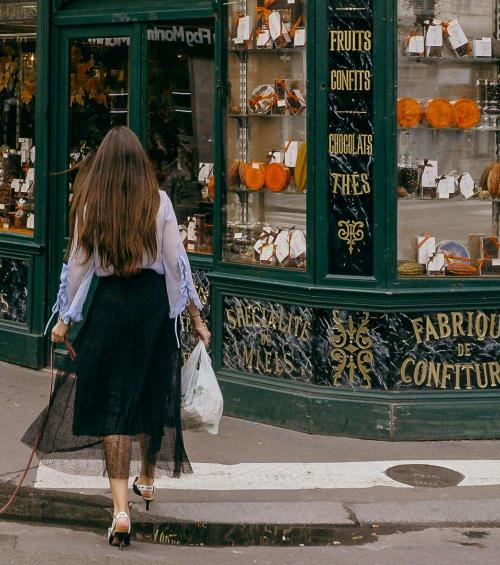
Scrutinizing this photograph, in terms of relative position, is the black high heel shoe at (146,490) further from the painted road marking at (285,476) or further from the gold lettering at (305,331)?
the gold lettering at (305,331)

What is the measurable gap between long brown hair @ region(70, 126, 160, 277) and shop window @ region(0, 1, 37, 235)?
437 centimetres

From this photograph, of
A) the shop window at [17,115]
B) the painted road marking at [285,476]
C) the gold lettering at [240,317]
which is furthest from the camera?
the shop window at [17,115]

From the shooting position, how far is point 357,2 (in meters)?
7.57

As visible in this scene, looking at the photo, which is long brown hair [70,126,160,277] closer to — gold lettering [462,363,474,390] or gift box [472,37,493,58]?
gold lettering [462,363,474,390]

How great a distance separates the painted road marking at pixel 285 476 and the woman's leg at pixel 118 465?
67 centimetres

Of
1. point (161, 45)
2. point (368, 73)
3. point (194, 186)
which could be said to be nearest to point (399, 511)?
point (368, 73)

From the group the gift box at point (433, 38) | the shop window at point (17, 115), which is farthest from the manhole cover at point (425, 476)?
the shop window at point (17, 115)

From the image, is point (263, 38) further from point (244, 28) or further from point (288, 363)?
point (288, 363)

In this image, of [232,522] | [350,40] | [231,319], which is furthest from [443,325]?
[232,522]

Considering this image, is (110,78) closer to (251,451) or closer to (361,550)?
(251,451)

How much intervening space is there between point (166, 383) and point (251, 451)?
1.77 meters

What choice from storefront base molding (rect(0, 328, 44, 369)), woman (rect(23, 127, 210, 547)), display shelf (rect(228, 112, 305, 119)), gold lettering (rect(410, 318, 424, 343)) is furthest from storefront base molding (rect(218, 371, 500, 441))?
storefront base molding (rect(0, 328, 44, 369))

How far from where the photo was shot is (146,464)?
19.7ft

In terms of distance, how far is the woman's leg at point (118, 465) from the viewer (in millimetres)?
5645
